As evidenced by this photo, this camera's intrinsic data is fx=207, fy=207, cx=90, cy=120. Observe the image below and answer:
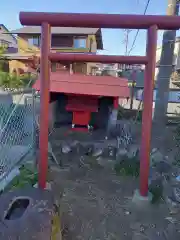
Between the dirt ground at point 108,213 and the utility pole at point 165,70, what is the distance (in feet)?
5.97

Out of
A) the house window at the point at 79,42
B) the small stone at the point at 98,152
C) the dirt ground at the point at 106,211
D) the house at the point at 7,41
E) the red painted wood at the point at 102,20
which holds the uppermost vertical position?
the house at the point at 7,41

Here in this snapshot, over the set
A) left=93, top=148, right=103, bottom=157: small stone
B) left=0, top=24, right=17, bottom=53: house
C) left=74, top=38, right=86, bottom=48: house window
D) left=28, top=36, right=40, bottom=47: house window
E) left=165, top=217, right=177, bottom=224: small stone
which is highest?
left=0, top=24, right=17, bottom=53: house

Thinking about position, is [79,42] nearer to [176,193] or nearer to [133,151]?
[133,151]

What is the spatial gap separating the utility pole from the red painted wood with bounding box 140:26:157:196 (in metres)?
1.96

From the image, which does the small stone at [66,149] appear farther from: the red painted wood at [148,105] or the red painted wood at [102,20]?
the red painted wood at [102,20]

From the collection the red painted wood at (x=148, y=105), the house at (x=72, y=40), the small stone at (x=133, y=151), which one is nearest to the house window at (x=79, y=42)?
the house at (x=72, y=40)

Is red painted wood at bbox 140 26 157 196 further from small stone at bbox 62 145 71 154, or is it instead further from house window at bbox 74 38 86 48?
house window at bbox 74 38 86 48

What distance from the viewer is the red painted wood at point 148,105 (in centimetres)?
273

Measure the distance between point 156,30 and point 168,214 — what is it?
2.43 m

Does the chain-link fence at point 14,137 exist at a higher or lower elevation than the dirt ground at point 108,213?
higher

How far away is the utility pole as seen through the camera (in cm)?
445

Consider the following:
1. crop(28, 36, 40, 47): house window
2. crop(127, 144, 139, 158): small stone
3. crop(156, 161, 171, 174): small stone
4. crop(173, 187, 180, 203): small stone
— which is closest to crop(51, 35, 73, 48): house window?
crop(28, 36, 40, 47): house window

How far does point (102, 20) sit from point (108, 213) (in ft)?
8.40

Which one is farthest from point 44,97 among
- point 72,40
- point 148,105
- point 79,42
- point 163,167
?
point 72,40
